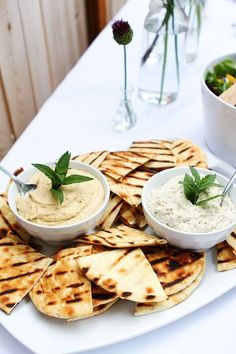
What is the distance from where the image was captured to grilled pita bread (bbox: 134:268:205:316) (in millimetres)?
758

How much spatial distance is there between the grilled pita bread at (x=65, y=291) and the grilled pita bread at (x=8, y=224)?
0.13 metres

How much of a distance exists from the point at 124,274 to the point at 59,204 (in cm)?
21

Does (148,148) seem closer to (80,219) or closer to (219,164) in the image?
(219,164)

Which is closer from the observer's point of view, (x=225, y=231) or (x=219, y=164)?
(x=225, y=231)

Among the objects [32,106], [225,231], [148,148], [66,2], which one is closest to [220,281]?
[225,231]

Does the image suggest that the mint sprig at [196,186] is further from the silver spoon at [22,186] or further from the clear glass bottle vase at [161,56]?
the clear glass bottle vase at [161,56]

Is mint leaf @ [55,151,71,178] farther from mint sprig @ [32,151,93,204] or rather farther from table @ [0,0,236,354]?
table @ [0,0,236,354]

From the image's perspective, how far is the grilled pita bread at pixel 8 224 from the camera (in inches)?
35.6

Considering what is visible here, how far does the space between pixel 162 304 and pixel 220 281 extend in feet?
0.43

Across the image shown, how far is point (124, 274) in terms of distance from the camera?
2.51 feet

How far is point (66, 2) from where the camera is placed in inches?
87.5

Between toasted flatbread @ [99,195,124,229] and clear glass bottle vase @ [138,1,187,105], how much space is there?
1.75 ft

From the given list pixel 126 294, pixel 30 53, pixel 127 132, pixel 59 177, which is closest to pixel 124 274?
pixel 126 294

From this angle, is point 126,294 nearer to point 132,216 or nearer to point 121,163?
point 132,216
